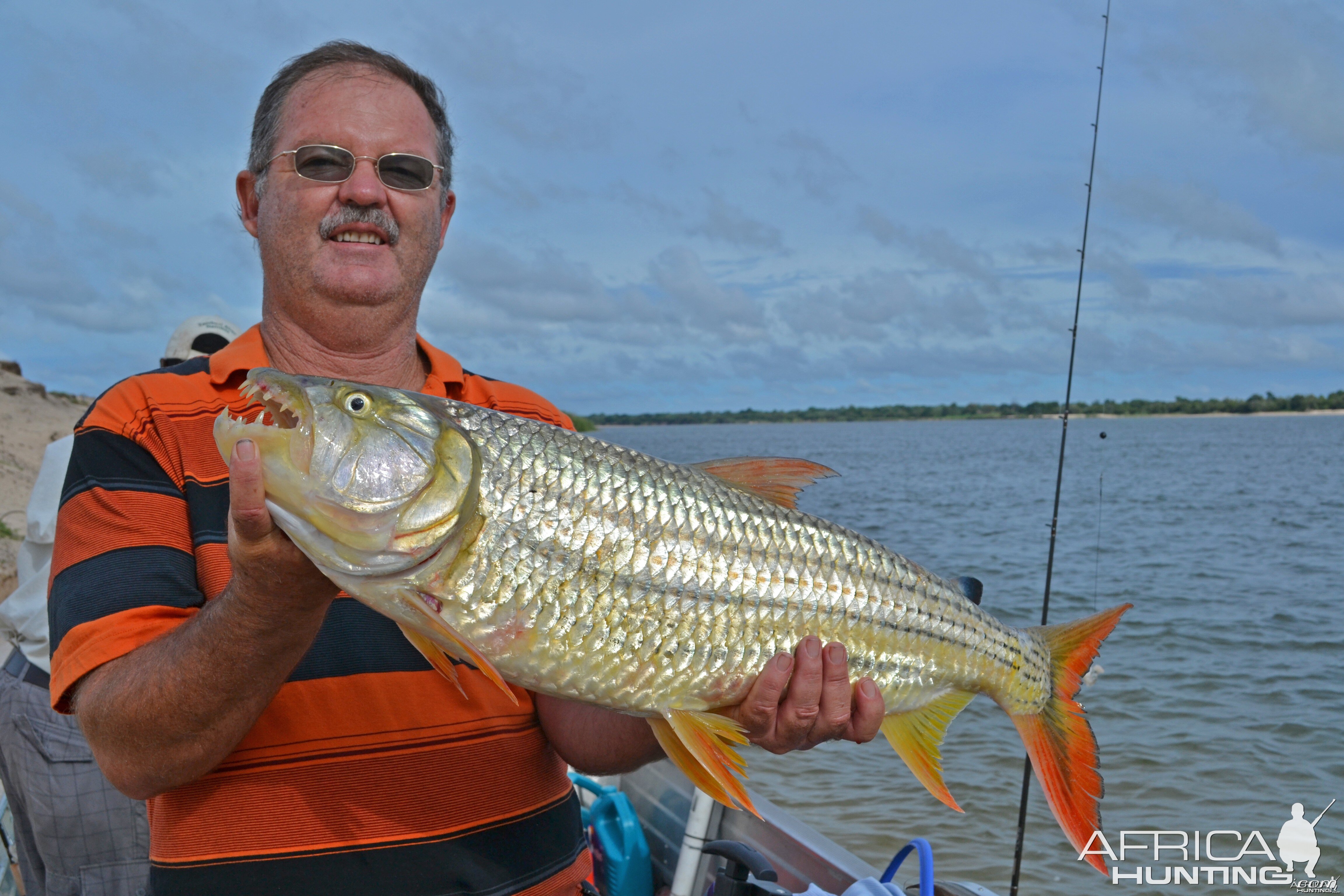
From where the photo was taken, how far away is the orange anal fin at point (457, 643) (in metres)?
1.97

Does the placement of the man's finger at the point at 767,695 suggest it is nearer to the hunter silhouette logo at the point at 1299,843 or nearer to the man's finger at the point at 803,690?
the man's finger at the point at 803,690

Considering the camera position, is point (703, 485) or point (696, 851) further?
point (696, 851)

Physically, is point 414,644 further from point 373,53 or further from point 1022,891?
point 1022,891

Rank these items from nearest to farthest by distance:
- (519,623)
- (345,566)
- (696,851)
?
(345,566)
(519,623)
(696,851)

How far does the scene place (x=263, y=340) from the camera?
2736 millimetres

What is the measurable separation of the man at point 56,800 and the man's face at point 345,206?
6.36 feet

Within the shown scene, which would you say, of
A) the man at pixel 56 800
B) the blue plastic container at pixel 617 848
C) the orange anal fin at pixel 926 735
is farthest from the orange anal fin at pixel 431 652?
the blue plastic container at pixel 617 848

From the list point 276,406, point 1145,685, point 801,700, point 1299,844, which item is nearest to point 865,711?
point 801,700

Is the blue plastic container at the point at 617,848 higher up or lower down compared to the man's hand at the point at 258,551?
lower down

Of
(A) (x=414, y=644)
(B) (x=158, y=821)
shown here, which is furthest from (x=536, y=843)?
(B) (x=158, y=821)

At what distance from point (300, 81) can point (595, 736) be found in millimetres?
2121

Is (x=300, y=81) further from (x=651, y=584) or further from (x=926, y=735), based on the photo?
(x=926, y=735)

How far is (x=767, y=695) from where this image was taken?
2.36 meters

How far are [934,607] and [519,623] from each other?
1.28 metres
